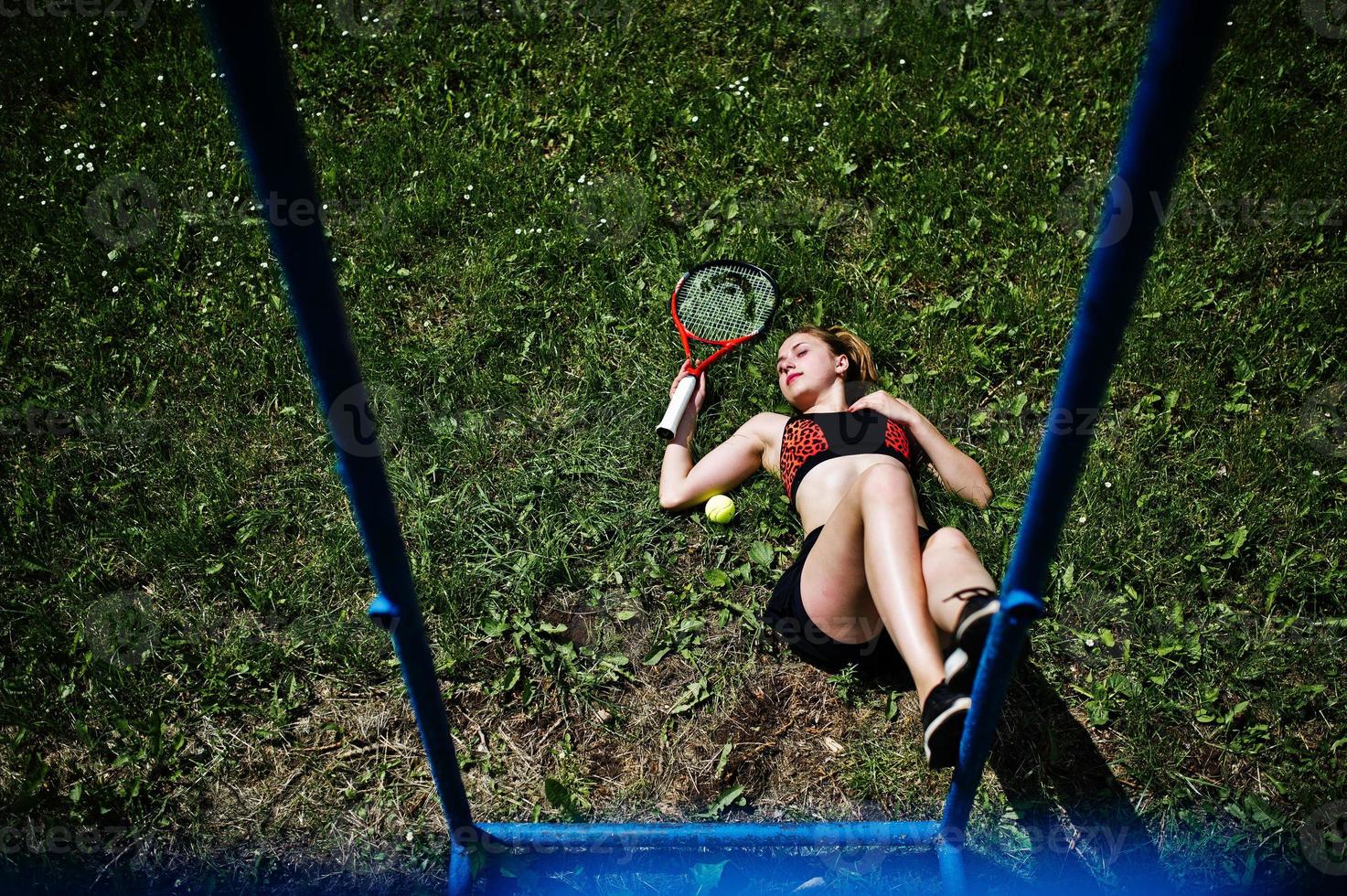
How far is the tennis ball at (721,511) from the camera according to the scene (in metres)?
3.45

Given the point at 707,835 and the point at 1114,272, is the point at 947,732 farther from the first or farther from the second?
the point at 1114,272

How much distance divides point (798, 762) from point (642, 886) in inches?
22.3

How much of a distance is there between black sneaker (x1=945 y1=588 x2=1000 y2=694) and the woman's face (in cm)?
120

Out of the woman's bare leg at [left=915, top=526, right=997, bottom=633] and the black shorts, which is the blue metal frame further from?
the black shorts

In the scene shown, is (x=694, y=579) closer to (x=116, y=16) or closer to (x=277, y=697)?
(x=277, y=697)

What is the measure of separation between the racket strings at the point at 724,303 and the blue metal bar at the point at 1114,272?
2.18 metres

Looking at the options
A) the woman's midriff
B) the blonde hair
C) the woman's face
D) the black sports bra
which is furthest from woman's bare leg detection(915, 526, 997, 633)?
the blonde hair

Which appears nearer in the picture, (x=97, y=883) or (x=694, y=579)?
(x=97, y=883)

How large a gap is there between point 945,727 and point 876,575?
48 centimetres

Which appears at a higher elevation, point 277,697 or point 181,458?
point 181,458

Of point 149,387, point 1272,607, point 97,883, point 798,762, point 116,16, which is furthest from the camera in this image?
point 116,16

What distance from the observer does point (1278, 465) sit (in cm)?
346

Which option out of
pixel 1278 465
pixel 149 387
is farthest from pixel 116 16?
pixel 1278 465

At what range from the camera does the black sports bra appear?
3305mm
